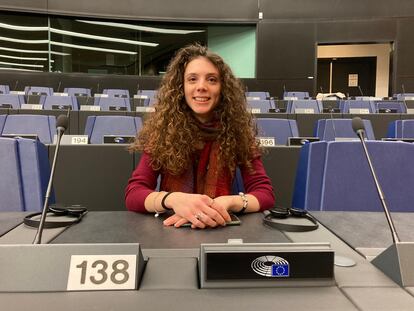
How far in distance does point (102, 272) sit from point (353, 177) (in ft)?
3.80

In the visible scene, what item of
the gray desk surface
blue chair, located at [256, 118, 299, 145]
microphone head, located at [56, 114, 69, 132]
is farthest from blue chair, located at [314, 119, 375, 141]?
microphone head, located at [56, 114, 69, 132]

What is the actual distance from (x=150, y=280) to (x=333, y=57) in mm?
13055

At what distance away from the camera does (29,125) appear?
3127 millimetres

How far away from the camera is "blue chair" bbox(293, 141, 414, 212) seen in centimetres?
142

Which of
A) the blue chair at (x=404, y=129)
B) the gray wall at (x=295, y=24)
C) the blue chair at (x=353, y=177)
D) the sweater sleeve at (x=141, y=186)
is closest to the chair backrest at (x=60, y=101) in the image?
the gray wall at (x=295, y=24)

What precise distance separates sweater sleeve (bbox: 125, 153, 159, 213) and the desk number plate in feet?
1.70

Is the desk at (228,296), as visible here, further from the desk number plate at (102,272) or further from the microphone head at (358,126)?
the microphone head at (358,126)

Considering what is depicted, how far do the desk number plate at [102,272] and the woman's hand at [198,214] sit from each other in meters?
0.31

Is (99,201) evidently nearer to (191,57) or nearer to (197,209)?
(191,57)

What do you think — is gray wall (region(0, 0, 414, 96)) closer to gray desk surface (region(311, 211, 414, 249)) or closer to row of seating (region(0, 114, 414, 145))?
row of seating (region(0, 114, 414, 145))

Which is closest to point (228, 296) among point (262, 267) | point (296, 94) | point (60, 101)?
point (262, 267)

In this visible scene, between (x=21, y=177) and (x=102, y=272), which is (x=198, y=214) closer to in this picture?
(x=102, y=272)

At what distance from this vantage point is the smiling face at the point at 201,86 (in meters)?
1.38

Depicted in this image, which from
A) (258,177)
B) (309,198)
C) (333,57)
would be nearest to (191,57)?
(258,177)
